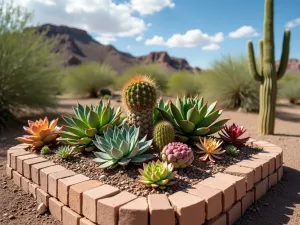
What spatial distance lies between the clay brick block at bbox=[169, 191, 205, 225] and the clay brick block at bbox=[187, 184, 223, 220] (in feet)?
0.18

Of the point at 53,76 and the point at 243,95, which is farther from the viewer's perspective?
the point at 243,95

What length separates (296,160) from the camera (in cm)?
422

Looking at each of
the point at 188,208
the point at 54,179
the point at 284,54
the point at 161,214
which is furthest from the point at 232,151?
the point at 284,54

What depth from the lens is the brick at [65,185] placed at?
2.33m

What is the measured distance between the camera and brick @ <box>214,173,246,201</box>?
7.94 ft

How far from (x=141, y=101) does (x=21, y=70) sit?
15.9 ft

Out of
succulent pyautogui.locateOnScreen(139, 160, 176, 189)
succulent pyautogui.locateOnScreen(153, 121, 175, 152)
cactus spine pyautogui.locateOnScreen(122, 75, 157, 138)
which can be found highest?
cactus spine pyautogui.locateOnScreen(122, 75, 157, 138)

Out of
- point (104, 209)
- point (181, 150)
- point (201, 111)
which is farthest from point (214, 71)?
point (104, 209)

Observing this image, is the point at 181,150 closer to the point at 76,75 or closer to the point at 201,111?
the point at 201,111

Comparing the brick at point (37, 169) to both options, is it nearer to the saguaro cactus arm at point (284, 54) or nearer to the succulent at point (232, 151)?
the succulent at point (232, 151)

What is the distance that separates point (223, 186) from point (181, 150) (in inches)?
19.8

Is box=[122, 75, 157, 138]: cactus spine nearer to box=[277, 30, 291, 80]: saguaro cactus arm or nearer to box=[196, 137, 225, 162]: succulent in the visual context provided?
box=[196, 137, 225, 162]: succulent

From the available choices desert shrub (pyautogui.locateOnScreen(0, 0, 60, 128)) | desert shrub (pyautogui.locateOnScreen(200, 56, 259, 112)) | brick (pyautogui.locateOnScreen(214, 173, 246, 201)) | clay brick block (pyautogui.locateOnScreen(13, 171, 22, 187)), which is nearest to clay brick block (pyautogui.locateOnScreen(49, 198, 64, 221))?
clay brick block (pyautogui.locateOnScreen(13, 171, 22, 187))

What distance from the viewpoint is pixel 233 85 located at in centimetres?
1038
